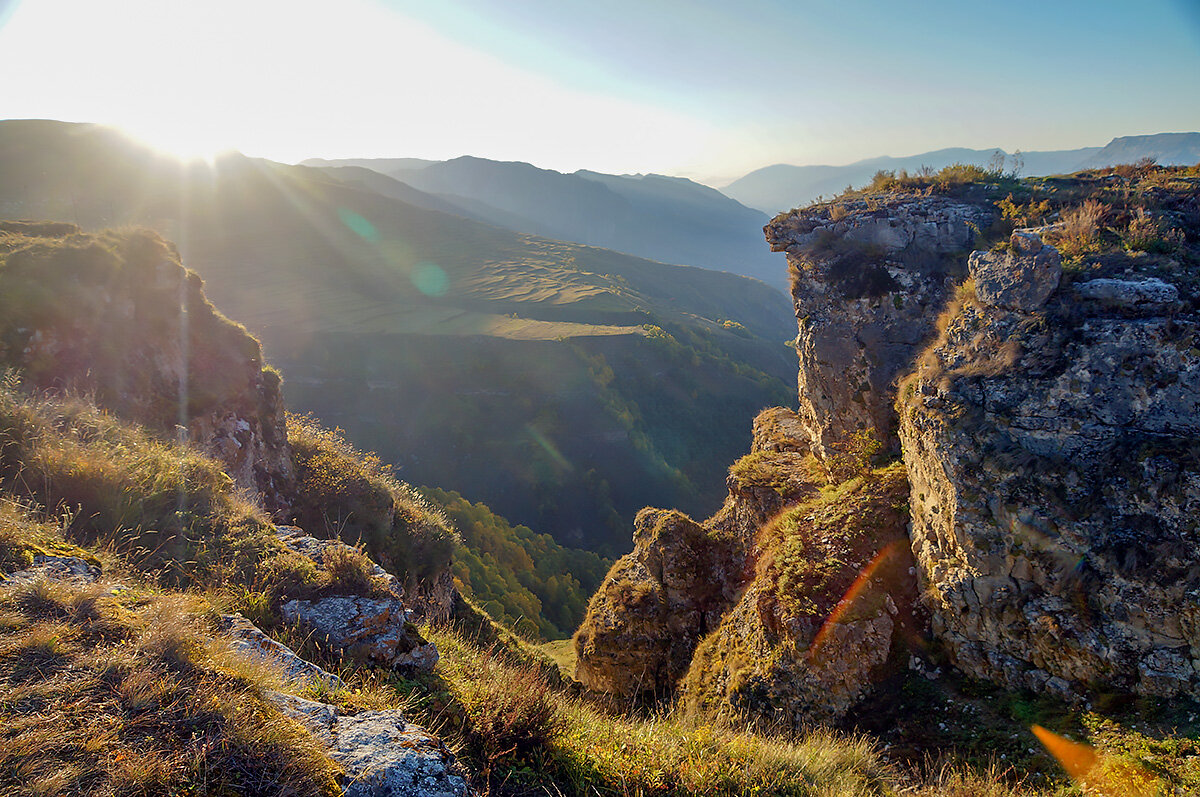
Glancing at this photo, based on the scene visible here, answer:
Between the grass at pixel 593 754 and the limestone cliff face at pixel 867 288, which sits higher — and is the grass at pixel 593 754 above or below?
below

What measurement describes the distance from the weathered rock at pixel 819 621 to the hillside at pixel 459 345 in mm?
48560

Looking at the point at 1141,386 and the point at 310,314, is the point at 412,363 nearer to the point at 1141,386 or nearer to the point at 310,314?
the point at 310,314

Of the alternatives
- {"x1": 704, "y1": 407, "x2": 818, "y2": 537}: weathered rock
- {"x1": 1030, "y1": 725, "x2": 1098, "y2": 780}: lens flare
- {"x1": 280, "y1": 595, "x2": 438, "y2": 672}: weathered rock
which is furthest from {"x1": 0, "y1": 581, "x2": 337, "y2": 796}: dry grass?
{"x1": 704, "y1": 407, "x2": 818, "y2": 537}: weathered rock

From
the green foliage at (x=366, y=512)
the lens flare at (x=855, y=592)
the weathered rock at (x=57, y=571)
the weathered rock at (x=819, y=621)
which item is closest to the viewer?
the weathered rock at (x=57, y=571)

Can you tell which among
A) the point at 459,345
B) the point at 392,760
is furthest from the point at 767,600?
the point at 459,345

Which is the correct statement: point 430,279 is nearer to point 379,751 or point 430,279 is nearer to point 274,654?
point 274,654

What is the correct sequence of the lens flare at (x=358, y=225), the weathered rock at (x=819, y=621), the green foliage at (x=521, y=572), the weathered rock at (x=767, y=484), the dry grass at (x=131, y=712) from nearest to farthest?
the dry grass at (x=131, y=712) → the weathered rock at (x=819, y=621) → the weathered rock at (x=767, y=484) → the green foliage at (x=521, y=572) → the lens flare at (x=358, y=225)

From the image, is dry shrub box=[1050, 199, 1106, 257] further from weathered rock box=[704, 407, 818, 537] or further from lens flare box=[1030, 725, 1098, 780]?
lens flare box=[1030, 725, 1098, 780]

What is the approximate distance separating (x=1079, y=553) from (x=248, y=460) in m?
15.6

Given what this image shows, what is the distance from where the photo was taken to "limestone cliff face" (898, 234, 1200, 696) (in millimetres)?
6512

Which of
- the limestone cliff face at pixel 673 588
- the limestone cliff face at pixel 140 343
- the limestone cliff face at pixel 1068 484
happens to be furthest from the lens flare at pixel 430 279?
the limestone cliff face at pixel 1068 484

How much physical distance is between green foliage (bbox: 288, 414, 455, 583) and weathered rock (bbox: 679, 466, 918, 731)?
7378 mm

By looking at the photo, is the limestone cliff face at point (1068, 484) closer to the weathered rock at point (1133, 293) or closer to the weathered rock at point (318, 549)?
the weathered rock at point (1133, 293)

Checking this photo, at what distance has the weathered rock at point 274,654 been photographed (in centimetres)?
380
